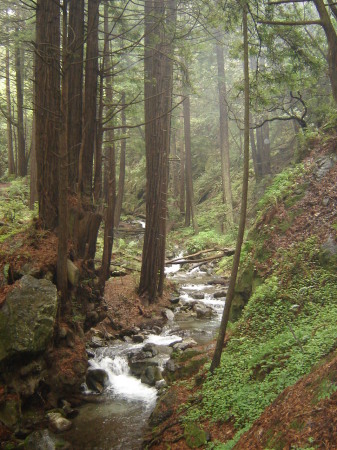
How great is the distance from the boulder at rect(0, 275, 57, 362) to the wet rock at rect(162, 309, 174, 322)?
5.15 m

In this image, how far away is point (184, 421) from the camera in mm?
5383

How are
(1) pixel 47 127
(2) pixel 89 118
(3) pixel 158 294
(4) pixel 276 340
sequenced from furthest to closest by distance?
(3) pixel 158 294 → (2) pixel 89 118 → (1) pixel 47 127 → (4) pixel 276 340

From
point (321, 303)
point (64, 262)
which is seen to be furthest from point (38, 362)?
point (321, 303)

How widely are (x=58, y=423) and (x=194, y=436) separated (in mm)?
2329

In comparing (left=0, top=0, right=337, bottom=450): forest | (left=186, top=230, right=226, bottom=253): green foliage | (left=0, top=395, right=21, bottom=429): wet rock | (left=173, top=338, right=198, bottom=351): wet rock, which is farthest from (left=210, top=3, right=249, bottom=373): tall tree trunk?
(left=186, top=230, right=226, bottom=253): green foliage

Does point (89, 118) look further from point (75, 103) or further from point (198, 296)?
point (198, 296)

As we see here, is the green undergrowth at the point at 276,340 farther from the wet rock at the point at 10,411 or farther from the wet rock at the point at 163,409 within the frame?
the wet rock at the point at 10,411

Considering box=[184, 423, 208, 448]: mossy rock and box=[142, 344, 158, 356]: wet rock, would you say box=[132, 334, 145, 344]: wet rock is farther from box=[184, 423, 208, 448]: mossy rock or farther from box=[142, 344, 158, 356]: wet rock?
box=[184, 423, 208, 448]: mossy rock

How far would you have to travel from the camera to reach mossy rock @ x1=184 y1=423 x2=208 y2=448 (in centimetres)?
484

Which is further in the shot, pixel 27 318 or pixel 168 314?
pixel 168 314

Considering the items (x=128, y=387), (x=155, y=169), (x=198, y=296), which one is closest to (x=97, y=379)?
(x=128, y=387)

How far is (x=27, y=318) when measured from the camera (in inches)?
239

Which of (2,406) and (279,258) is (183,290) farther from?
(2,406)

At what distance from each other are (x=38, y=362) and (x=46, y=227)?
2821mm
